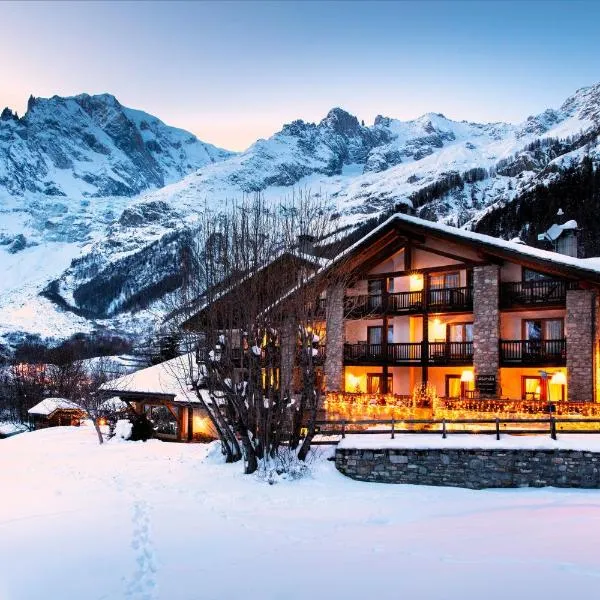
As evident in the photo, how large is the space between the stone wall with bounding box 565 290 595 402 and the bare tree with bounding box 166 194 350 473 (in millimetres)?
9432

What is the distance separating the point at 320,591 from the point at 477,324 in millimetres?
16873

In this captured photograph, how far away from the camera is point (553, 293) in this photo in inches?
903

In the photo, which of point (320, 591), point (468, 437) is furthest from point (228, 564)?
point (468, 437)

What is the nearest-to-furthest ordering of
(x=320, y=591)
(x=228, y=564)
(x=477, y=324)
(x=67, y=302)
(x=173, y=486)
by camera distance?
(x=320, y=591), (x=228, y=564), (x=173, y=486), (x=477, y=324), (x=67, y=302)

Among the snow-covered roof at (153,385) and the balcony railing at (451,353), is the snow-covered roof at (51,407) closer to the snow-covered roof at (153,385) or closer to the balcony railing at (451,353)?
the snow-covered roof at (153,385)

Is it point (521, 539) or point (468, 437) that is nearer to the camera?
point (521, 539)

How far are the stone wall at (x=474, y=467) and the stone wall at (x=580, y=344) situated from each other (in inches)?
245

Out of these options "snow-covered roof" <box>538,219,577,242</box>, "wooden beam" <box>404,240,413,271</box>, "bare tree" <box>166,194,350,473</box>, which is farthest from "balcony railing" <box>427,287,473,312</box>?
"bare tree" <box>166,194,350,473</box>

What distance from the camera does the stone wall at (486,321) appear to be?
77.5 feet

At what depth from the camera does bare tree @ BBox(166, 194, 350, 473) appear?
18250 mm

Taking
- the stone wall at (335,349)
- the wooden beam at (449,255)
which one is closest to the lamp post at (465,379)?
the wooden beam at (449,255)

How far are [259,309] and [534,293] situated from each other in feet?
36.5

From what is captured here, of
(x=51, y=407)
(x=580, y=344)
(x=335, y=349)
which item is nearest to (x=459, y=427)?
(x=580, y=344)

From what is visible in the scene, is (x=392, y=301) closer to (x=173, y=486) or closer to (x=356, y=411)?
(x=356, y=411)
